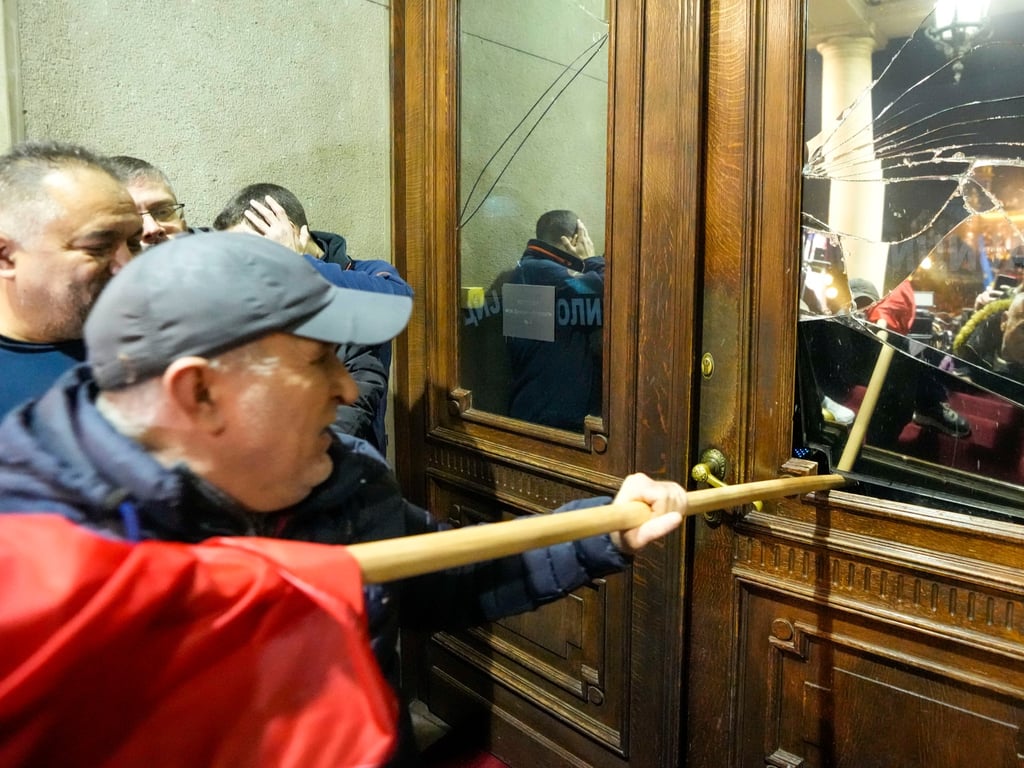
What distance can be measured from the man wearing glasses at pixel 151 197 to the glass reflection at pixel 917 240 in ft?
4.44

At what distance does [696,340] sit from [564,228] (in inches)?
18.6

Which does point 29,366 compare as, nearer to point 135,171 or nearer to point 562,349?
point 135,171

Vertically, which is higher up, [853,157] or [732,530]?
[853,157]

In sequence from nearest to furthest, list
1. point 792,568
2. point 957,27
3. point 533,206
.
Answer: point 957,27 < point 792,568 < point 533,206

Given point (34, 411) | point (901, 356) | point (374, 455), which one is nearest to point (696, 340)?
point (901, 356)

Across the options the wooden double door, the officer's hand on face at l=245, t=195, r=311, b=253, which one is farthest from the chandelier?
the officer's hand on face at l=245, t=195, r=311, b=253

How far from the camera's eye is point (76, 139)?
178 centimetres

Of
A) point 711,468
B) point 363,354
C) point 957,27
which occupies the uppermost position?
point 957,27

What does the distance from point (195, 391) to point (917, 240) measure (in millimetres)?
1237

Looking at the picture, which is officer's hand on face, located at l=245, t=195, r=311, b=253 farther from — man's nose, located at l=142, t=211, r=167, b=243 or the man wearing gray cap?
the man wearing gray cap

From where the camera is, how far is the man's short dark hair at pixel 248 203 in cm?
192

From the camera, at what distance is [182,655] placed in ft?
2.20

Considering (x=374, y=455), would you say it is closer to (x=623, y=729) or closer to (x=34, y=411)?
(x=34, y=411)

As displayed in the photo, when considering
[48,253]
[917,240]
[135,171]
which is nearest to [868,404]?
[917,240]
